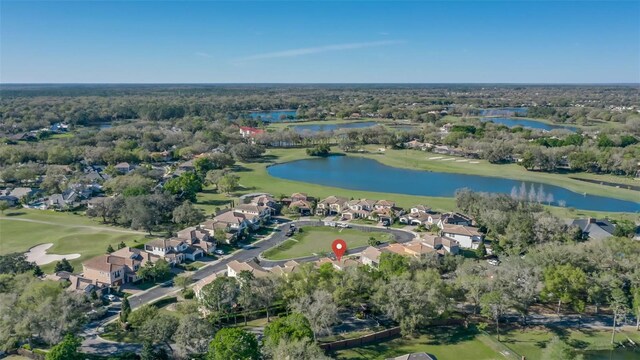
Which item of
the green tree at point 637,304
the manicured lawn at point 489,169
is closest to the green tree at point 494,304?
→ the green tree at point 637,304

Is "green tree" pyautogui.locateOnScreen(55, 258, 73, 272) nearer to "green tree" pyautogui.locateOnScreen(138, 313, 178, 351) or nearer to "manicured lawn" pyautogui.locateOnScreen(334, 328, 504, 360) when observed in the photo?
"green tree" pyautogui.locateOnScreen(138, 313, 178, 351)

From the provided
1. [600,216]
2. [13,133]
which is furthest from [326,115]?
[600,216]

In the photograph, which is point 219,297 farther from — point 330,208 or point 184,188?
point 184,188

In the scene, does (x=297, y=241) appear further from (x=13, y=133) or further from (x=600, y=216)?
(x=13, y=133)

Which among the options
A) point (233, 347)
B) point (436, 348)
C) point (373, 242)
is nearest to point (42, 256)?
point (233, 347)

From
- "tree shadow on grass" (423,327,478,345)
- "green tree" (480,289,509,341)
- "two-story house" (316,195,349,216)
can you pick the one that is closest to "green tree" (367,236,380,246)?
"two-story house" (316,195,349,216)

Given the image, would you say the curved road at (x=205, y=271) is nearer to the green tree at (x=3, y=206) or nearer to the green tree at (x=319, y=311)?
the green tree at (x=319, y=311)
